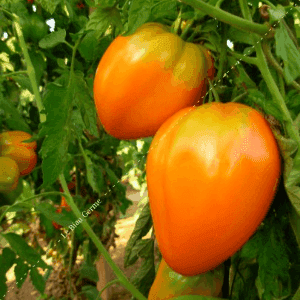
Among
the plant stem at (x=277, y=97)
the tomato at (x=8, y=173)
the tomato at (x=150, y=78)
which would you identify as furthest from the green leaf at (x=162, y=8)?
the tomato at (x=8, y=173)

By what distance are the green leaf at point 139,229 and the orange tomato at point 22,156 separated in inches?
14.4

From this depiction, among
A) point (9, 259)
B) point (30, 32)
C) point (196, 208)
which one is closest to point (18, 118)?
point (30, 32)

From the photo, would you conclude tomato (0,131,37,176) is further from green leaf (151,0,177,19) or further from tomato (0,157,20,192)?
green leaf (151,0,177,19)

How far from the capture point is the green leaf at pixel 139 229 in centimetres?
60

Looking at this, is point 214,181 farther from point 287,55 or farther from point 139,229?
point 139,229

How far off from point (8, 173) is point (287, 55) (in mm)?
624

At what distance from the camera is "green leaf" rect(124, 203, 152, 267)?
596mm

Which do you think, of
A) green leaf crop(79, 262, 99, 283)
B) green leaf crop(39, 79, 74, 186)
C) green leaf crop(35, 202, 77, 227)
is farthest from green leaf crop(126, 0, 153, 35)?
green leaf crop(79, 262, 99, 283)

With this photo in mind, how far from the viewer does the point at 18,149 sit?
0.83 meters

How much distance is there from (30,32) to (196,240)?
0.76 m

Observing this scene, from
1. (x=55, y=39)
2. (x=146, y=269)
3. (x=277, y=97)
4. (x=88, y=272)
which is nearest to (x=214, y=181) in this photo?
(x=277, y=97)

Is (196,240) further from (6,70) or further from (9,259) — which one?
(6,70)

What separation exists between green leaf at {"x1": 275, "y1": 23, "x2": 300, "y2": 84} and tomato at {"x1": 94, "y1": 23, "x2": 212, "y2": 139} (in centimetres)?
11

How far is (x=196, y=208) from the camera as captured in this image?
13.7 inches
